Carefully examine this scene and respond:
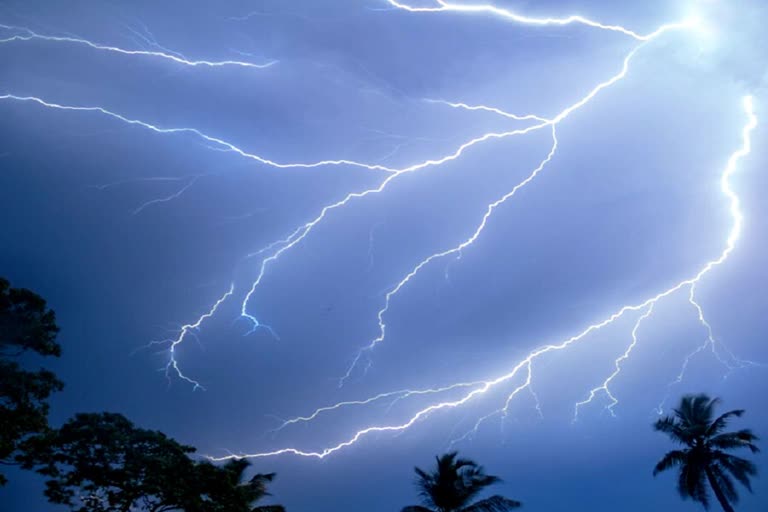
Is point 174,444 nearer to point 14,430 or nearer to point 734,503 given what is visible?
point 14,430

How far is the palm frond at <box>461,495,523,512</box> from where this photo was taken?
11391mm

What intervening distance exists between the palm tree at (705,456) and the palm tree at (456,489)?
243 inches

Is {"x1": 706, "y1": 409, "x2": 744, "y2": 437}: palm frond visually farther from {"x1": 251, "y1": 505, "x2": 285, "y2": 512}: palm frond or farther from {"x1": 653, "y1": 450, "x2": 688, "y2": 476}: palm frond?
{"x1": 251, "y1": 505, "x2": 285, "y2": 512}: palm frond

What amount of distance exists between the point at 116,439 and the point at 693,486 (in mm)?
16423

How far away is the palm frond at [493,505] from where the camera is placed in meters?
11.4

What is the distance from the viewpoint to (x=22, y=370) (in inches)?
284


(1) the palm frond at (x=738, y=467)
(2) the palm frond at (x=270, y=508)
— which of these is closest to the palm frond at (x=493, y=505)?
(2) the palm frond at (x=270, y=508)

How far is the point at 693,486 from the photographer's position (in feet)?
42.1

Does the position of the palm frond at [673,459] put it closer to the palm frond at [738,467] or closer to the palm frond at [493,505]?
the palm frond at [738,467]

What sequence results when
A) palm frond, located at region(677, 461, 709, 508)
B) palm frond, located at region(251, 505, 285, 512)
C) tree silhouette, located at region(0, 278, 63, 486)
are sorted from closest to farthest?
tree silhouette, located at region(0, 278, 63, 486), palm frond, located at region(251, 505, 285, 512), palm frond, located at region(677, 461, 709, 508)

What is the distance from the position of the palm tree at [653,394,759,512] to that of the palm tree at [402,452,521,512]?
618cm

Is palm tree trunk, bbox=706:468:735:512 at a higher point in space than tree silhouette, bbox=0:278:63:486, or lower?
lower

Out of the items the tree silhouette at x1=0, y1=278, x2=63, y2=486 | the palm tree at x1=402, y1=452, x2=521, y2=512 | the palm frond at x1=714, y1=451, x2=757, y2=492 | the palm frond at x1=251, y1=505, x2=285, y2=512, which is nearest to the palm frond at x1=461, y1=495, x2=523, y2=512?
the palm tree at x1=402, y1=452, x2=521, y2=512

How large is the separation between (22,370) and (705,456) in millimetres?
17814
